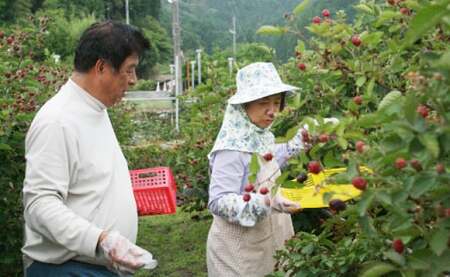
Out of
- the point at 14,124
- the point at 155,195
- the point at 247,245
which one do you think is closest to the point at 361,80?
the point at 247,245

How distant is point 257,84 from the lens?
284 cm

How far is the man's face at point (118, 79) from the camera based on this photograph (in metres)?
2.47

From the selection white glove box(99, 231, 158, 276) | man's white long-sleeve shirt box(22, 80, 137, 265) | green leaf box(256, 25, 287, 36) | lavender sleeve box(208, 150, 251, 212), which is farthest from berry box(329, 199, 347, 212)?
lavender sleeve box(208, 150, 251, 212)

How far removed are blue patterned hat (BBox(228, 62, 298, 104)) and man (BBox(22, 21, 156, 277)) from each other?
405mm

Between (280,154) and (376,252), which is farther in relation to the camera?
(280,154)

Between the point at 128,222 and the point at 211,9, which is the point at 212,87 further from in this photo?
the point at 211,9

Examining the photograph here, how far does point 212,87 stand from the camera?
4.98 meters

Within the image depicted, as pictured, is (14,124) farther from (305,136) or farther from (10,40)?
(305,136)

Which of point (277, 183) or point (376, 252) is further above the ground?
point (277, 183)

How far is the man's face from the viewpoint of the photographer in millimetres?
2473

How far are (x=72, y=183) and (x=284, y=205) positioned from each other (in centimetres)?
71

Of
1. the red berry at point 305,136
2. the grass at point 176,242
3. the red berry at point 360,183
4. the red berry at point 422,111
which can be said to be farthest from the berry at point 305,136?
the grass at point 176,242

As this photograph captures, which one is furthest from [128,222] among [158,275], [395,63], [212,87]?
[158,275]

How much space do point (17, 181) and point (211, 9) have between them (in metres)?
78.7
